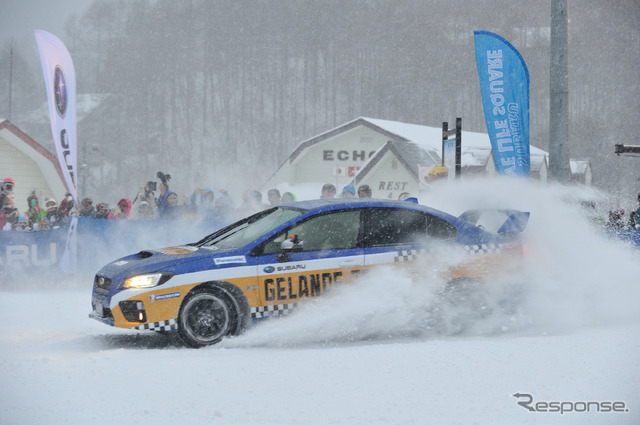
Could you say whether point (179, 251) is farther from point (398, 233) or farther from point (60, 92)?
point (60, 92)

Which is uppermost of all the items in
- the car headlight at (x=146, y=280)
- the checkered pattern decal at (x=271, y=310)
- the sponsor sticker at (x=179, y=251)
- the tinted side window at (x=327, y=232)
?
the tinted side window at (x=327, y=232)

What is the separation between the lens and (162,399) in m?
4.88

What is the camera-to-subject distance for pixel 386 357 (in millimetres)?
6398

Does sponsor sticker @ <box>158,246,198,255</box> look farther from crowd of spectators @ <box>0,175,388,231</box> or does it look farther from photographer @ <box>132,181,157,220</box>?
photographer @ <box>132,181,157,220</box>

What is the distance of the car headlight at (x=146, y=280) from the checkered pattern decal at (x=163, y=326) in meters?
0.37

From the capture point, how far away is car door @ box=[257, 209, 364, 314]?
23.5 feet

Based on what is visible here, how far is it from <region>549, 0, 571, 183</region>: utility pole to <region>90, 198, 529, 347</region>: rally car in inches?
174

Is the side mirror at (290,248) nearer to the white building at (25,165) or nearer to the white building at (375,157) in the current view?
the white building at (25,165)

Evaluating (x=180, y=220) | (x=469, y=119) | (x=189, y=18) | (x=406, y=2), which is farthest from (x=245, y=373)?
(x=189, y=18)

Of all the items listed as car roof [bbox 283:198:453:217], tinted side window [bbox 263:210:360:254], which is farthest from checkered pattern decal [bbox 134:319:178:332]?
car roof [bbox 283:198:453:217]

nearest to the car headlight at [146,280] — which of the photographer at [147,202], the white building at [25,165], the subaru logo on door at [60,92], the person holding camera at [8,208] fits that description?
the photographer at [147,202]

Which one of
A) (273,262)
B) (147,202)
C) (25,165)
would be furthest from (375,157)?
(273,262)

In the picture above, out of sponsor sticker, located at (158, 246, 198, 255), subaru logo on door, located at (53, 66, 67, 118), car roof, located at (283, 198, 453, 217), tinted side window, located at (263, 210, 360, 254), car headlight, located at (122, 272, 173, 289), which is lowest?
car headlight, located at (122, 272, 173, 289)

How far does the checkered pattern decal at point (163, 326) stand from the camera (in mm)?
6824
